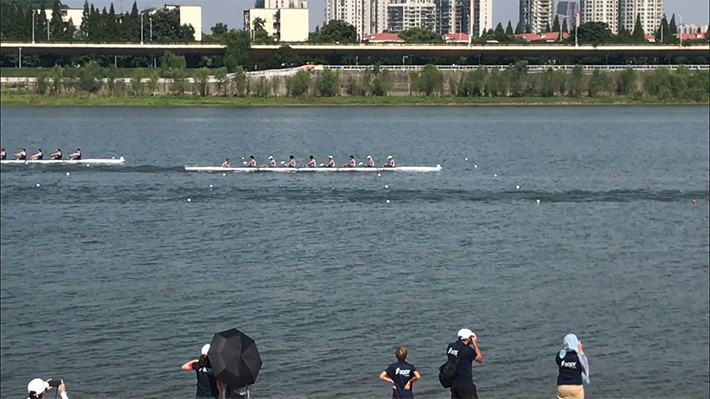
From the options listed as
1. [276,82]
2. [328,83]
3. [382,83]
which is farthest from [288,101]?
[382,83]

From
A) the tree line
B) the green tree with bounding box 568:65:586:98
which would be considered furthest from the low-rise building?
the green tree with bounding box 568:65:586:98

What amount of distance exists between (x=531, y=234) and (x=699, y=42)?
361 feet

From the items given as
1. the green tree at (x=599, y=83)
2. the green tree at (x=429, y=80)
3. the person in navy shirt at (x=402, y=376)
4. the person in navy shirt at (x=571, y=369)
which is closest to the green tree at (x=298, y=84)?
the green tree at (x=429, y=80)

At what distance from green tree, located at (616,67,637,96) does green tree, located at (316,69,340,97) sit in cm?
2638

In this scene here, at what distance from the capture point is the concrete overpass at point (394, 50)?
127 m

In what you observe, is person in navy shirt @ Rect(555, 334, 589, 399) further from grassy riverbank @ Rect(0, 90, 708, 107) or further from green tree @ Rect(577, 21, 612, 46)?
green tree @ Rect(577, 21, 612, 46)

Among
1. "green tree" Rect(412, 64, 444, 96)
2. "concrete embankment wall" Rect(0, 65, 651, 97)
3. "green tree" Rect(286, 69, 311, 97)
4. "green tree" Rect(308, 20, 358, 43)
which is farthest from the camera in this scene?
"green tree" Rect(308, 20, 358, 43)

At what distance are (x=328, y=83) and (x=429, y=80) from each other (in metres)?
9.32

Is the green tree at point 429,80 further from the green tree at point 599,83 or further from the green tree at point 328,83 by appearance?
the green tree at point 599,83

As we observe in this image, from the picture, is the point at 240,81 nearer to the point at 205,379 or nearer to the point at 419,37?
the point at 419,37

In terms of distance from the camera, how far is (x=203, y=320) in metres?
27.4

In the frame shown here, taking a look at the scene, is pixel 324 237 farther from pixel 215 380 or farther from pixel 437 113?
pixel 437 113

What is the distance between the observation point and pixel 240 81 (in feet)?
365

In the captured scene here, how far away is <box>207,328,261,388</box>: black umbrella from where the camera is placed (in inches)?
504
